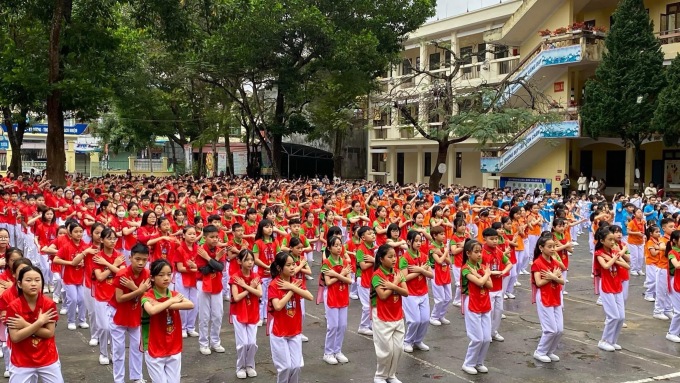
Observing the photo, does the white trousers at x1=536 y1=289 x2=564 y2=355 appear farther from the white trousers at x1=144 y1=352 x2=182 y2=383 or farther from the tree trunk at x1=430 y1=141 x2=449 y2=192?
the tree trunk at x1=430 y1=141 x2=449 y2=192

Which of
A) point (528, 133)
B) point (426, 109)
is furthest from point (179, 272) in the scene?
point (528, 133)

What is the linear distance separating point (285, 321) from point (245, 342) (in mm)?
932

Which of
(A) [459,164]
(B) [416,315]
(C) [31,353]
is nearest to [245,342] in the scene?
(B) [416,315]

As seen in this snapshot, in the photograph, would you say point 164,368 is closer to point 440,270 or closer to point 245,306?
point 245,306

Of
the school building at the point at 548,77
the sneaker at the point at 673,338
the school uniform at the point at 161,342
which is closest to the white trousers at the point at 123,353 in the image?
the school uniform at the point at 161,342

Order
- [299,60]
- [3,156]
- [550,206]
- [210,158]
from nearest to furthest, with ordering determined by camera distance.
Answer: [550,206]
[299,60]
[210,158]
[3,156]

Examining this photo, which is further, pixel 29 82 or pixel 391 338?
pixel 29 82

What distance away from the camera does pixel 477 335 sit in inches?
305

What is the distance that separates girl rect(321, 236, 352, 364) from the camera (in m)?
8.10

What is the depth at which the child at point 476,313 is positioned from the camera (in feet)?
25.5

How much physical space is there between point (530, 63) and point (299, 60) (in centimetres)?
1002

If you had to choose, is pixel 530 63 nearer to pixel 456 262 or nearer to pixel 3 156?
pixel 456 262

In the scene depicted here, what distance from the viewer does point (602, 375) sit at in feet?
25.8

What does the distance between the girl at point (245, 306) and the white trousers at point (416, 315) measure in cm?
203
